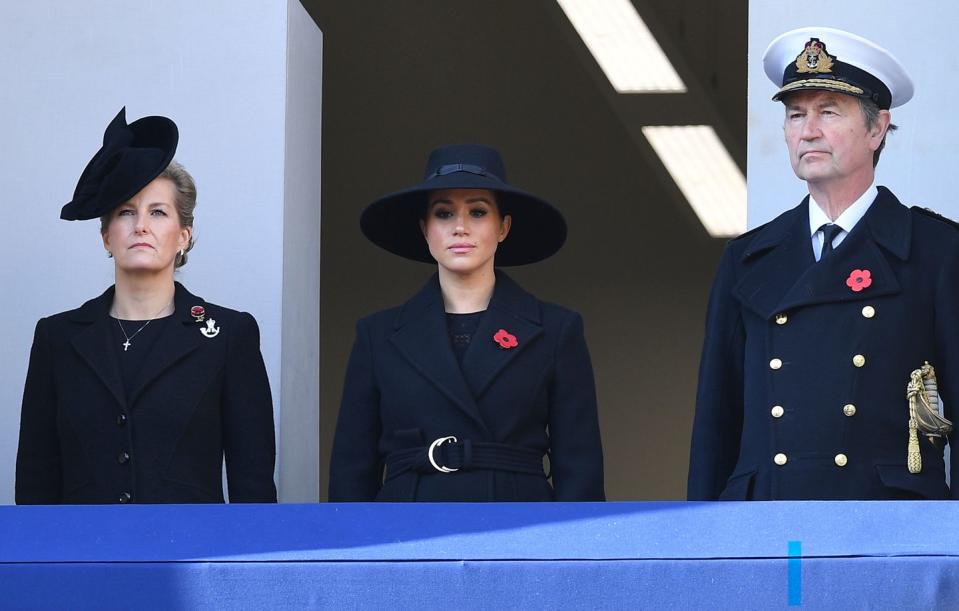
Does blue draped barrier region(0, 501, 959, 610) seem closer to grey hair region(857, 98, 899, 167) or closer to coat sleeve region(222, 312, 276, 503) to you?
grey hair region(857, 98, 899, 167)

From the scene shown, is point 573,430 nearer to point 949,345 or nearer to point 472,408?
point 472,408

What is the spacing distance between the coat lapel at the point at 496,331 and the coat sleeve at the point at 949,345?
84 centimetres

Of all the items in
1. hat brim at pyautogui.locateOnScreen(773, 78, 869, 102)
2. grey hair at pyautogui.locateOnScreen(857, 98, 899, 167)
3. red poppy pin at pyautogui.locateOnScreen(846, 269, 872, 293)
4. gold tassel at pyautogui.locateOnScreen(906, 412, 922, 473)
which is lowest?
gold tassel at pyautogui.locateOnScreen(906, 412, 922, 473)

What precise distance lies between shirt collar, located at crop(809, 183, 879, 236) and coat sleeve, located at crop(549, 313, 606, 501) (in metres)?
0.59

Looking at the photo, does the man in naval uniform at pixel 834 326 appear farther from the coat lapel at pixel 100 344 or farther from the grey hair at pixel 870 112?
the coat lapel at pixel 100 344

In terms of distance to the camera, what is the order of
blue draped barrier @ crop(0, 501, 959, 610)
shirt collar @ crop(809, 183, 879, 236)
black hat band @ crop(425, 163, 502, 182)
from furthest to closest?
black hat band @ crop(425, 163, 502, 182) → shirt collar @ crop(809, 183, 879, 236) → blue draped barrier @ crop(0, 501, 959, 610)

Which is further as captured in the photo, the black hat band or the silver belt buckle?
the black hat band

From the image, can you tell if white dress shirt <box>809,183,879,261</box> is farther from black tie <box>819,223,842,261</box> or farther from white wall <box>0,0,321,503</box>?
white wall <box>0,0,321,503</box>

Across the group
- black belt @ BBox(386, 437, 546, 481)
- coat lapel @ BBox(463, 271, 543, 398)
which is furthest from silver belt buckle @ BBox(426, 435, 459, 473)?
coat lapel @ BBox(463, 271, 543, 398)

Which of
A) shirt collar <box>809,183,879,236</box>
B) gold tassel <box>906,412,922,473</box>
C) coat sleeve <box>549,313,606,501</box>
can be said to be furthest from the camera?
coat sleeve <box>549,313,606,501</box>

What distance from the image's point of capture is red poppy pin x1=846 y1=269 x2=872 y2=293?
10.5 ft

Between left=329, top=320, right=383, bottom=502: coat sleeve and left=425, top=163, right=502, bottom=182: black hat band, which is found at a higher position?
left=425, top=163, right=502, bottom=182: black hat band

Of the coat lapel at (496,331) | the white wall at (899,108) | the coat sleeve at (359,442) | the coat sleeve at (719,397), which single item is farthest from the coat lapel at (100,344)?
the white wall at (899,108)

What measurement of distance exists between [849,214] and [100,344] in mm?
1604
